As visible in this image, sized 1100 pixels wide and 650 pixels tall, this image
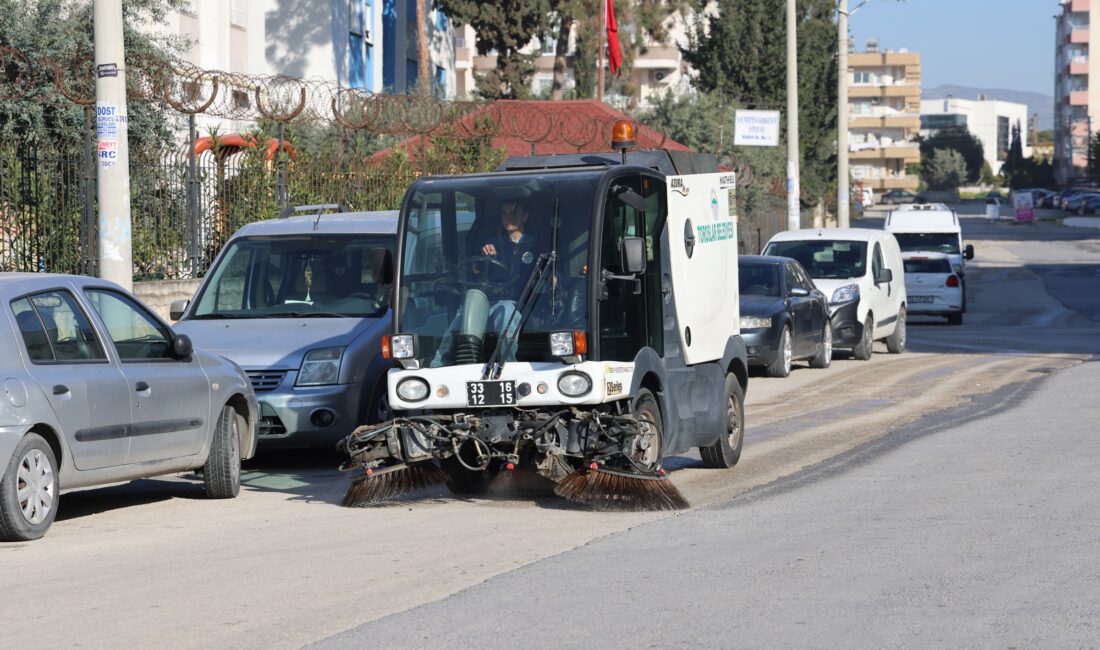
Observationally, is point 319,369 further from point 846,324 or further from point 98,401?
point 846,324

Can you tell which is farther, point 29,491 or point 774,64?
point 774,64

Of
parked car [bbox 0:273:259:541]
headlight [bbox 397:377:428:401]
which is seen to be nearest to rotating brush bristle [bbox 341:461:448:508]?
headlight [bbox 397:377:428:401]

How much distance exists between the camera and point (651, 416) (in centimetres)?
1048

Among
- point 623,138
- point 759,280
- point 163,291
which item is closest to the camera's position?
point 623,138

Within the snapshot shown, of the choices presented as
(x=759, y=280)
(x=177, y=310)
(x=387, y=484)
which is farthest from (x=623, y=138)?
(x=759, y=280)

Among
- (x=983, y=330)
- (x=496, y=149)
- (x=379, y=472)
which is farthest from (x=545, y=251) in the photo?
(x=983, y=330)

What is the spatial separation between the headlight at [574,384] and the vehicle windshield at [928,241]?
2891 cm

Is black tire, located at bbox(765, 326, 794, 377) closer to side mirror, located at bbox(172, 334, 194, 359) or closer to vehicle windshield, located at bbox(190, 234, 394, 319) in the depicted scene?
vehicle windshield, located at bbox(190, 234, 394, 319)

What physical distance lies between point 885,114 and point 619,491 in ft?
590

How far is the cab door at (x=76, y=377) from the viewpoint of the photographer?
30.8 feet

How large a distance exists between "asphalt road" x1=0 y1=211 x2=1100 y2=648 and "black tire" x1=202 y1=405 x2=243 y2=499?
0.12 metres

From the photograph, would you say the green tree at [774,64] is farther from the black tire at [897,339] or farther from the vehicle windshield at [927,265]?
the black tire at [897,339]

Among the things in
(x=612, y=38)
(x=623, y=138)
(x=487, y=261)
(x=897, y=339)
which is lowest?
(x=897, y=339)

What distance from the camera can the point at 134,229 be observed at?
64.9 ft
